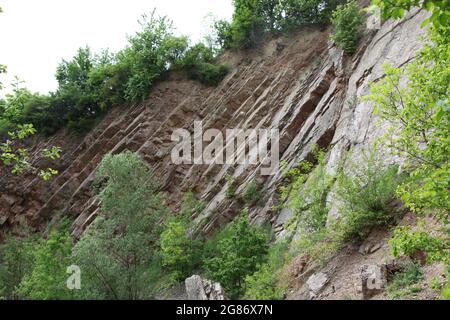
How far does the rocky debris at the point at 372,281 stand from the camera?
9.05 metres

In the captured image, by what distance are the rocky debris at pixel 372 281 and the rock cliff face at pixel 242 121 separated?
6.73 metres

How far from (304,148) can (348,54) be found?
20.8 feet

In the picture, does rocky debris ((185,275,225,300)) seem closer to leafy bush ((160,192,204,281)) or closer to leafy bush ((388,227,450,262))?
leafy bush ((160,192,204,281))

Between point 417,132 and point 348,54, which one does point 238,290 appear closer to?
point 417,132

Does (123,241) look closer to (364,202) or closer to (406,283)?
(364,202)

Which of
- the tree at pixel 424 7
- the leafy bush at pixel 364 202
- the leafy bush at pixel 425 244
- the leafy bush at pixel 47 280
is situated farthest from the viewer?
the leafy bush at pixel 47 280

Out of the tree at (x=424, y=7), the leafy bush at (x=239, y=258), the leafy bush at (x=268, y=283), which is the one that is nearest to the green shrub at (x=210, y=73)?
the leafy bush at (x=239, y=258)

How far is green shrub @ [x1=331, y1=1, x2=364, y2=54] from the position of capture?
22203mm

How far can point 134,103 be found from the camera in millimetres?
31828

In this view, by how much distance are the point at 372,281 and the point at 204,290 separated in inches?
203

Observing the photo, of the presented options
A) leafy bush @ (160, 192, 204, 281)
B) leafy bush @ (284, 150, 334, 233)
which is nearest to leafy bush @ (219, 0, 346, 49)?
leafy bush @ (160, 192, 204, 281)

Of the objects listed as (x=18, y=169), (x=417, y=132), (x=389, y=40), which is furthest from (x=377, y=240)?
(x=389, y=40)

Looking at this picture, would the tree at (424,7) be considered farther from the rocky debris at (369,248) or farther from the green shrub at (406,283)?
the rocky debris at (369,248)

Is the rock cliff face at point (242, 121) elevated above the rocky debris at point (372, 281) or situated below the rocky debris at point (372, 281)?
above
